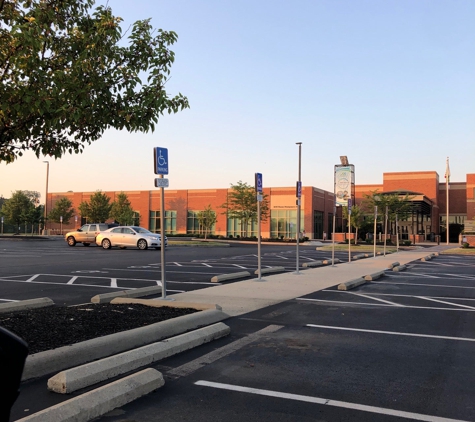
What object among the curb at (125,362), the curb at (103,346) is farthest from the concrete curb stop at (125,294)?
the curb at (125,362)

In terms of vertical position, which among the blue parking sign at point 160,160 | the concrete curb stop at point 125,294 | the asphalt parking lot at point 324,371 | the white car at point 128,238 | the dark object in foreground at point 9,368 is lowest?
the asphalt parking lot at point 324,371

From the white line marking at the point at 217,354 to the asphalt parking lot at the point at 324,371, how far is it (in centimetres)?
1

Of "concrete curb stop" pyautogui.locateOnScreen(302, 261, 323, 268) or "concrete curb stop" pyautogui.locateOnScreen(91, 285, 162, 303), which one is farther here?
"concrete curb stop" pyautogui.locateOnScreen(302, 261, 323, 268)

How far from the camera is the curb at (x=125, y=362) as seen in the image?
435cm

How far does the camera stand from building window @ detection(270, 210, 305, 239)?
58834 mm

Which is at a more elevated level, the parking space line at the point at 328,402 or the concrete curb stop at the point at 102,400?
the concrete curb stop at the point at 102,400

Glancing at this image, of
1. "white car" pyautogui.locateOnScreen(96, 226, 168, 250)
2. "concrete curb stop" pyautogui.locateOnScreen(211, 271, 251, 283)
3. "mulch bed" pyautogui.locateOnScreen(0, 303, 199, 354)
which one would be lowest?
"concrete curb stop" pyautogui.locateOnScreen(211, 271, 251, 283)

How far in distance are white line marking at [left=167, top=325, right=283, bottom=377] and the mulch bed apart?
1.34 m

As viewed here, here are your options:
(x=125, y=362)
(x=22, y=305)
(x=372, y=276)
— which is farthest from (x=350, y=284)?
(x=125, y=362)

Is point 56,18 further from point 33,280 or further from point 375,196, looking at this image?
point 375,196

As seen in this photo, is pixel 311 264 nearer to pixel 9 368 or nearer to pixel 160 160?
pixel 160 160

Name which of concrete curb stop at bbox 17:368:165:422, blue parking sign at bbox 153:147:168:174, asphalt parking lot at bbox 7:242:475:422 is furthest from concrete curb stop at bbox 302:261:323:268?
concrete curb stop at bbox 17:368:165:422

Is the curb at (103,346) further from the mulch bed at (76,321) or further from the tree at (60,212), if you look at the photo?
the tree at (60,212)

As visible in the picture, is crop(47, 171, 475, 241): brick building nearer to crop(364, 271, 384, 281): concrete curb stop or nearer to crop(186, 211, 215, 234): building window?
crop(186, 211, 215, 234): building window
